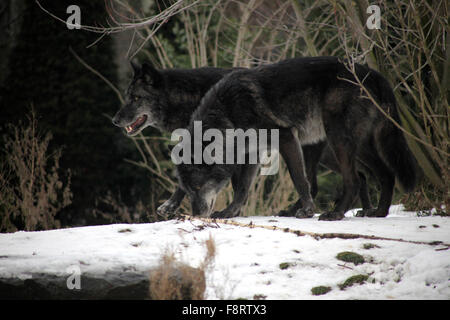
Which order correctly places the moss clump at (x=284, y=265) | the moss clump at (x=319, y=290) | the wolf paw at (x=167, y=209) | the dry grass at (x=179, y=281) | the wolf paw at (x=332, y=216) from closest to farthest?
the dry grass at (x=179, y=281), the moss clump at (x=319, y=290), the moss clump at (x=284, y=265), the wolf paw at (x=332, y=216), the wolf paw at (x=167, y=209)

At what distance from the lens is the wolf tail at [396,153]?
204 inches

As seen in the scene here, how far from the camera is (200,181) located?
17.8 feet

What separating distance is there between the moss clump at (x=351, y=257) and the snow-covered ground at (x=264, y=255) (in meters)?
0.04

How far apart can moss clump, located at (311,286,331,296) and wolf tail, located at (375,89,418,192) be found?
2.30m

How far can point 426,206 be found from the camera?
19.2 feet

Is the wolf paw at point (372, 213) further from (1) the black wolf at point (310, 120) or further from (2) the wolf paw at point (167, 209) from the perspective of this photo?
(2) the wolf paw at point (167, 209)

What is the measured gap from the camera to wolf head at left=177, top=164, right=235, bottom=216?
5.41 metres

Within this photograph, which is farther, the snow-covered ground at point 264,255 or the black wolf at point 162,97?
the black wolf at point 162,97

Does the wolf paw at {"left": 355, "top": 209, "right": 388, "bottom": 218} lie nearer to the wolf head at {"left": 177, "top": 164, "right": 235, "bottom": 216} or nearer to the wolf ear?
the wolf head at {"left": 177, "top": 164, "right": 235, "bottom": 216}

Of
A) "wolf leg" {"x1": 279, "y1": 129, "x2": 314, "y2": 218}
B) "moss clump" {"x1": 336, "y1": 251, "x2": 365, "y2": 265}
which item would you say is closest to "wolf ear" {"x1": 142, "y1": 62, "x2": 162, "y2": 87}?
"wolf leg" {"x1": 279, "y1": 129, "x2": 314, "y2": 218}

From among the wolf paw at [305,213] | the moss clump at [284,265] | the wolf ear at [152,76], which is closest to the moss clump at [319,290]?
the moss clump at [284,265]

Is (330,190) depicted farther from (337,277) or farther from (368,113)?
(337,277)
